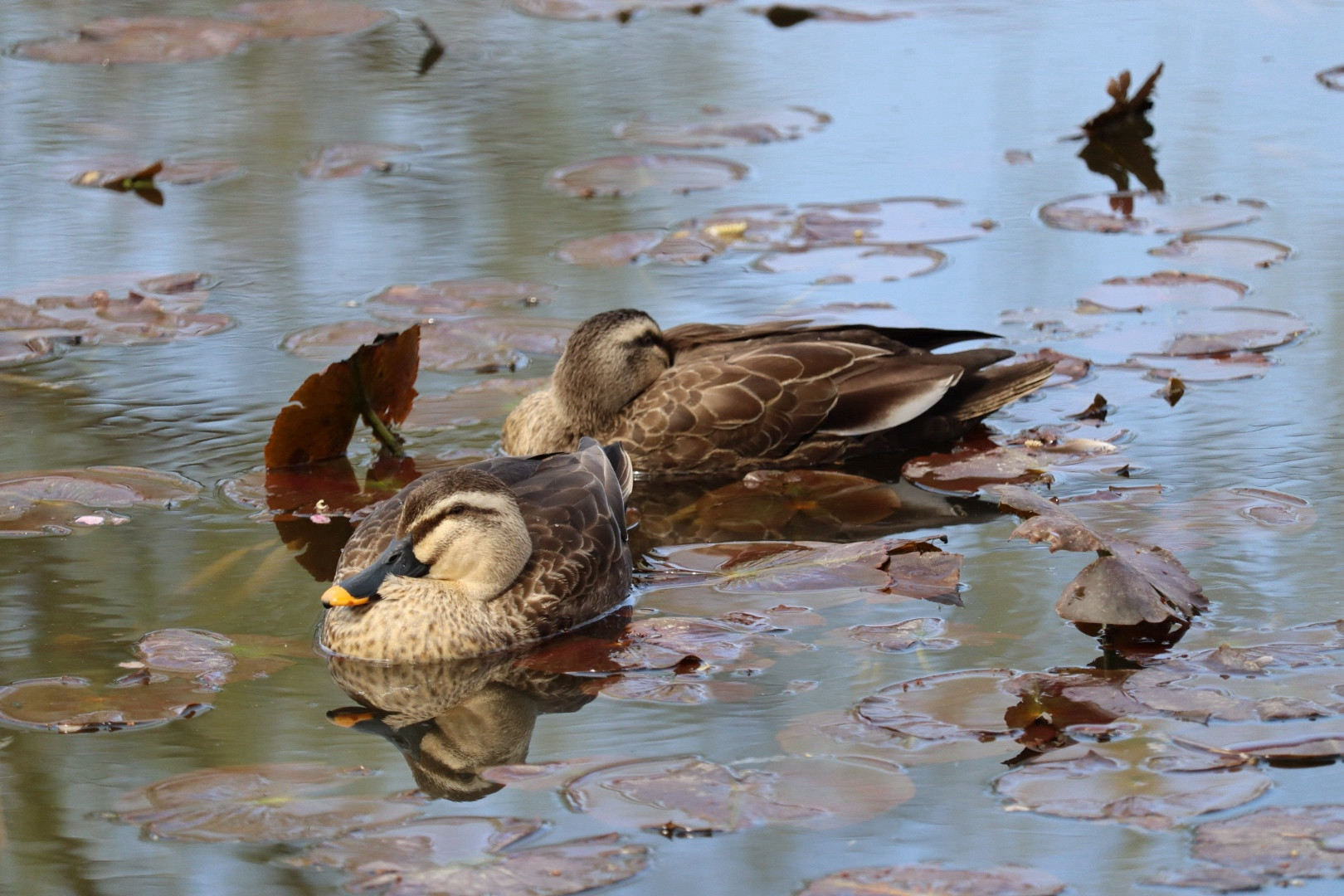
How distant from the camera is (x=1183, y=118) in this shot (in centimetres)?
1129

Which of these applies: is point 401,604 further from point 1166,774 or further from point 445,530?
point 1166,774

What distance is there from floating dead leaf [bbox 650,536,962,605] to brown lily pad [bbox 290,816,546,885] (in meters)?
1.66

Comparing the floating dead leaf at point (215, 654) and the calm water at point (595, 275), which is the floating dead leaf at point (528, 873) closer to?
the calm water at point (595, 275)

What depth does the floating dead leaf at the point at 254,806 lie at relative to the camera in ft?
14.5

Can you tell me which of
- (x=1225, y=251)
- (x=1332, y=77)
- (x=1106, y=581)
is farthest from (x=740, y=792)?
(x=1332, y=77)

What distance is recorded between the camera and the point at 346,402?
701cm

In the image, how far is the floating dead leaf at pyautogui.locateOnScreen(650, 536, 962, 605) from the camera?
5871 millimetres

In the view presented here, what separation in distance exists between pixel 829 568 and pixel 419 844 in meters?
2.04

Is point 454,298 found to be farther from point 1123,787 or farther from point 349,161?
point 1123,787

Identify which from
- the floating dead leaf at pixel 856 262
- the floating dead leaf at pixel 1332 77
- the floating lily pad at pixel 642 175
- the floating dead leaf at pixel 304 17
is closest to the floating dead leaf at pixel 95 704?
the floating dead leaf at pixel 856 262

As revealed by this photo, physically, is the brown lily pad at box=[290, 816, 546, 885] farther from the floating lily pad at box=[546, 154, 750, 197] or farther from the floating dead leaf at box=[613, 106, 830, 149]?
Answer: the floating dead leaf at box=[613, 106, 830, 149]

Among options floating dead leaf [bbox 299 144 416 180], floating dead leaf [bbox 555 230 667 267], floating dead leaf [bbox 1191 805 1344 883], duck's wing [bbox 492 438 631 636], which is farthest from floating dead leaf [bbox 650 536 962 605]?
floating dead leaf [bbox 299 144 416 180]

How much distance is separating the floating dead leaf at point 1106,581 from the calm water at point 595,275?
0.12 metres

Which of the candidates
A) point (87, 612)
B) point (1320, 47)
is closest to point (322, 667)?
point (87, 612)
